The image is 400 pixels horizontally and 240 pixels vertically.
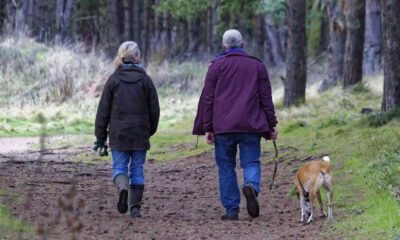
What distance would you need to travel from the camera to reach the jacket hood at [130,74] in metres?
7.54

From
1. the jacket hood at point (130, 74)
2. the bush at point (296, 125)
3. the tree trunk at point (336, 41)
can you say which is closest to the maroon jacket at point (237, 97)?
the jacket hood at point (130, 74)

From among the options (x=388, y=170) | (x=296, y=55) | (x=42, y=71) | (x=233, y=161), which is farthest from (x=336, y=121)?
(x=42, y=71)

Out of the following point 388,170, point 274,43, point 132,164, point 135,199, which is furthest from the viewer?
point 274,43

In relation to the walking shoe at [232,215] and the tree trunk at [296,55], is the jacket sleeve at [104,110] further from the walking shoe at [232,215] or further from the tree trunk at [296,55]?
the tree trunk at [296,55]

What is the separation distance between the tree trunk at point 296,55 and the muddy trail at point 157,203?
17.7 feet

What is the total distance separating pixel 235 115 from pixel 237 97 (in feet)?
0.66

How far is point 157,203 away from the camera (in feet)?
28.6

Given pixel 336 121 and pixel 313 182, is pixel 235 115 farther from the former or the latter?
pixel 336 121

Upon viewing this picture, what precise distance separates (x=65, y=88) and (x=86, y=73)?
6.98 feet

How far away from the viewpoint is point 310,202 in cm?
700

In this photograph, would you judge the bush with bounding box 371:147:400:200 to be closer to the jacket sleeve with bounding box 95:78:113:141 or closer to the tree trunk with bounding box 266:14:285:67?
the jacket sleeve with bounding box 95:78:113:141

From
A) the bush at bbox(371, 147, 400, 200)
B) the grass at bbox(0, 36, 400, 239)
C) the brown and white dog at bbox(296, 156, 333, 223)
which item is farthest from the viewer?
the bush at bbox(371, 147, 400, 200)

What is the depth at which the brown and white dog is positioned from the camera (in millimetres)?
6840

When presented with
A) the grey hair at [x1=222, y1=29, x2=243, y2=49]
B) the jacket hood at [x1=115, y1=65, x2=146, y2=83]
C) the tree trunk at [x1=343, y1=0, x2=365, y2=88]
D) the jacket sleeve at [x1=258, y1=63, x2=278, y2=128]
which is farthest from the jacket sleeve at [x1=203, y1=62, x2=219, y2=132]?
the tree trunk at [x1=343, y1=0, x2=365, y2=88]
